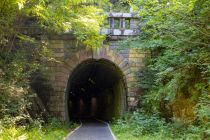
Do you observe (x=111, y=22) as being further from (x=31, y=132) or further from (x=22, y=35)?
(x=31, y=132)

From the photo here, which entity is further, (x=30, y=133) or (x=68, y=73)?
(x=68, y=73)

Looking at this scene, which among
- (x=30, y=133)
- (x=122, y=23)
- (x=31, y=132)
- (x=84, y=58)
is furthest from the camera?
(x=122, y=23)

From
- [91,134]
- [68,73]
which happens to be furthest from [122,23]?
[91,134]

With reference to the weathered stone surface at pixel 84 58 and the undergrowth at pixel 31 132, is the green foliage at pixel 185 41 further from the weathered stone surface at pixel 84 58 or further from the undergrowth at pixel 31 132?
the weathered stone surface at pixel 84 58

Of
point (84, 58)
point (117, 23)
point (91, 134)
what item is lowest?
point (91, 134)

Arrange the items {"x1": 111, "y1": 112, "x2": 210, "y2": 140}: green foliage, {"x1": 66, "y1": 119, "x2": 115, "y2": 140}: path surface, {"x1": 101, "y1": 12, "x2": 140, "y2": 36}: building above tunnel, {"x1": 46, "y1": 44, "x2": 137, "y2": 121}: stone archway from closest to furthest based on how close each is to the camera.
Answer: {"x1": 111, "y1": 112, "x2": 210, "y2": 140}: green foliage
{"x1": 66, "y1": 119, "x2": 115, "y2": 140}: path surface
{"x1": 46, "y1": 44, "x2": 137, "y2": 121}: stone archway
{"x1": 101, "y1": 12, "x2": 140, "y2": 36}: building above tunnel

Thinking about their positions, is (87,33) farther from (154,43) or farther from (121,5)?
(121,5)

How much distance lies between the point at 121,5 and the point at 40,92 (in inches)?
275

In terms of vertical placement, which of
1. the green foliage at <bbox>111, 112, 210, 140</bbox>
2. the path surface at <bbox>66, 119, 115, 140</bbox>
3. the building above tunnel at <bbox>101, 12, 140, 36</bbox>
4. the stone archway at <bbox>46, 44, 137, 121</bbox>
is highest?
the building above tunnel at <bbox>101, 12, 140, 36</bbox>

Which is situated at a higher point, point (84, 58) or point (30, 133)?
point (84, 58)

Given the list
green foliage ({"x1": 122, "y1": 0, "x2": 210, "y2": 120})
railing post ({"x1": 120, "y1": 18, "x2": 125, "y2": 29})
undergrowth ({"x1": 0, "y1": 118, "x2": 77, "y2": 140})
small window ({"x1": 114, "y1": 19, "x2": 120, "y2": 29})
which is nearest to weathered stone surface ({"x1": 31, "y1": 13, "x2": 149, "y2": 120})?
railing post ({"x1": 120, "y1": 18, "x2": 125, "y2": 29})

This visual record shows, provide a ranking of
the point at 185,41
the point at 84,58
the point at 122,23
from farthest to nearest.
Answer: the point at 122,23 < the point at 84,58 < the point at 185,41

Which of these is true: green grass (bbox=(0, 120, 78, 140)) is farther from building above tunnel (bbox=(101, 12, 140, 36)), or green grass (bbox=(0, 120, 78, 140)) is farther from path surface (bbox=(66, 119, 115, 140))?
building above tunnel (bbox=(101, 12, 140, 36))

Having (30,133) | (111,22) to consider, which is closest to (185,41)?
(30,133)
